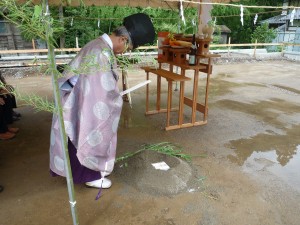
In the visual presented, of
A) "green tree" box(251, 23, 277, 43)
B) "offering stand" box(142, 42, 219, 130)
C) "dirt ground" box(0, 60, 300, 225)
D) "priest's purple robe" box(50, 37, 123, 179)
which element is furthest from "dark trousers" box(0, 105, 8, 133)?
"green tree" box(251, 23, 277, 43)

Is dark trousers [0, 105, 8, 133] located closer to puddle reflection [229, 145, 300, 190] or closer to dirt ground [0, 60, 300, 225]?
dirt ground [0, 60, 300, 225]

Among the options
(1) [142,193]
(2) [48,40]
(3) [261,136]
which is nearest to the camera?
(2) [48,40]

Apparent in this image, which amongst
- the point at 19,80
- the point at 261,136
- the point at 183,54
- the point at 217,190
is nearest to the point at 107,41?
the point at 217,190

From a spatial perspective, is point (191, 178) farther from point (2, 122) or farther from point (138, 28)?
point (2, 122)

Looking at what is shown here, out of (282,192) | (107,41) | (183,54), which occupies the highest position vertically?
(107,41)

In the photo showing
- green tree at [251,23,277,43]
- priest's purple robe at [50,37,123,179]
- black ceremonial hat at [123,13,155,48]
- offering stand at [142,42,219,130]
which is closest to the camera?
priest's purple robe at [50,37,123,179]

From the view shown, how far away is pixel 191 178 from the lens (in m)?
2.91

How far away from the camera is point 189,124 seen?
14.7 ft

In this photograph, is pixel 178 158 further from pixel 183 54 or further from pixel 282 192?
pixel 183 54

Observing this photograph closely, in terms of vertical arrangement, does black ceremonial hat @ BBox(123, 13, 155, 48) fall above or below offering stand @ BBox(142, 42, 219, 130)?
above

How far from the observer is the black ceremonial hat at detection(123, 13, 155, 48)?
225cm

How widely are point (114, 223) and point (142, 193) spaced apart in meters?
0.48

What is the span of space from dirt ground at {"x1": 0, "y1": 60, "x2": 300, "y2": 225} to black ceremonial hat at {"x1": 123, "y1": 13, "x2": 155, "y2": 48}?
4.80 feet

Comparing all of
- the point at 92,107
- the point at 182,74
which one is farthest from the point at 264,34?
the point at 92,107
